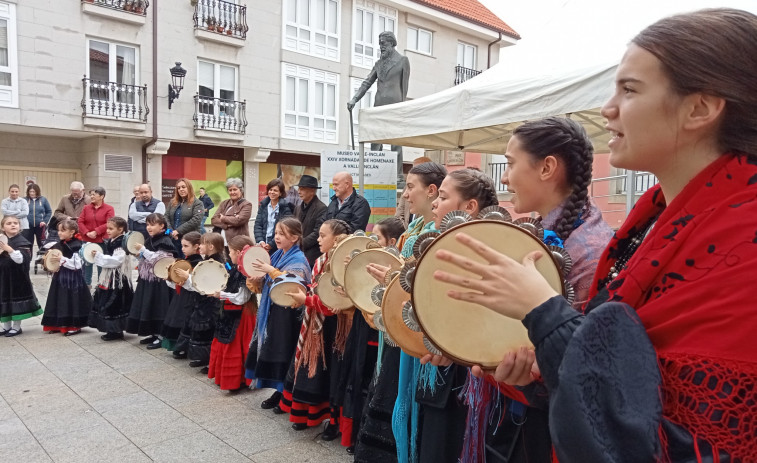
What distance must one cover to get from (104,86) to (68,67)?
0.91 m

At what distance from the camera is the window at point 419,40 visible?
19.4 m

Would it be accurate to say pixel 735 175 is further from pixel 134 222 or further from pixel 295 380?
pixel 134 222

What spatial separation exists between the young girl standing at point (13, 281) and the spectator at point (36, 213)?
5236 mm

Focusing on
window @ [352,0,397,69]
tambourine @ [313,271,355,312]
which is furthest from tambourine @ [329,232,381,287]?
window @ [352,0,397,69]

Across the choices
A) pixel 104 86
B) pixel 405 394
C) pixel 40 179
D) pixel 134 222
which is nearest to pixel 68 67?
pixel 104 86

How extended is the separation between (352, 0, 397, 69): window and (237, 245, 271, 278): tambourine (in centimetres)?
1553

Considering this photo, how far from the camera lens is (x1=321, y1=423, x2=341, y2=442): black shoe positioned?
351cm

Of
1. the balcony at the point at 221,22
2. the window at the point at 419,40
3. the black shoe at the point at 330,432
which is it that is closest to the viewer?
the black shoe at the point at 330,432

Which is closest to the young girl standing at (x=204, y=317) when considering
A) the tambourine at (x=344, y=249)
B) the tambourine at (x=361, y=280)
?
the tambourine at (x=344, y=249)

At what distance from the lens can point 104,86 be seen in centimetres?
1396

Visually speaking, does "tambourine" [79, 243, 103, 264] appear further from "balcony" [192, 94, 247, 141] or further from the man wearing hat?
"balcony" [192, 94, 247, 141]

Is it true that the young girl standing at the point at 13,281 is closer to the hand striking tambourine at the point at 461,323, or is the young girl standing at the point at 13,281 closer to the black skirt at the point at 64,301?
the black skirt at the point at 64,301

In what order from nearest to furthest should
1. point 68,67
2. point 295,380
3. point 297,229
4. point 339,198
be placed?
point 295,380
point 297,229
point 339,198
point 68,67

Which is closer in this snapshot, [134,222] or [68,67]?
[134,222]
